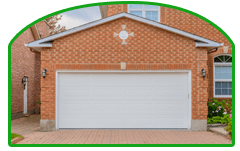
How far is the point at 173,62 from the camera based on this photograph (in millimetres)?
8242

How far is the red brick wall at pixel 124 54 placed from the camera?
8.20 metres

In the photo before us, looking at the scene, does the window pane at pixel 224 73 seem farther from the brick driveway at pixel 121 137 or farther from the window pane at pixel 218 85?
the brick driveway at pixel 121 137

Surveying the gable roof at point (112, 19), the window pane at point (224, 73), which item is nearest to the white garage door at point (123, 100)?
the gable roof at point (112, 19)

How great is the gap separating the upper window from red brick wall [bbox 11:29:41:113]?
6308 millimetres

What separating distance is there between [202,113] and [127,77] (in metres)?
3.09

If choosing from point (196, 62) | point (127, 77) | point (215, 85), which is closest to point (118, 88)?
point (127, 77)

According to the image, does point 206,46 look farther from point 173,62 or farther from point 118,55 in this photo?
point 118,55

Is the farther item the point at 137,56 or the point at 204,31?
the point at 204,31

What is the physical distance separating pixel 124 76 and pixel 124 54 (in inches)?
33.3

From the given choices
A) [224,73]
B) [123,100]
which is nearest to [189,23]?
[224,73]

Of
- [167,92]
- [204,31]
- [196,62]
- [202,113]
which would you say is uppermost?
[204,31]

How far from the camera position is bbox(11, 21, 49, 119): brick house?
37.6 feet

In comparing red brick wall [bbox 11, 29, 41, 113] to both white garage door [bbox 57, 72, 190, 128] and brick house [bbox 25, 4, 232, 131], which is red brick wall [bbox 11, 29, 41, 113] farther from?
white garage door [bbox 57, 72, 190, 128]

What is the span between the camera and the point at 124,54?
823 cm
